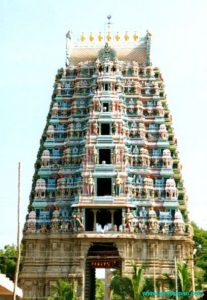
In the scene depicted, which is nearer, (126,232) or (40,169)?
(126,232)

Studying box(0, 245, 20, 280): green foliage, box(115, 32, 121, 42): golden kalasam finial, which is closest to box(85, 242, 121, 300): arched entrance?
box(0, 245, 20, 280): green foliage

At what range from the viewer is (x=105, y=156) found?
61.4 m

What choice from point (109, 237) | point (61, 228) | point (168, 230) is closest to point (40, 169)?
A: point (61, 228)

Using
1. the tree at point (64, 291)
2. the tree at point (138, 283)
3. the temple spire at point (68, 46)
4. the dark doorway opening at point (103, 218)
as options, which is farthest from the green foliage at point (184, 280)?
the temple spire at point (68, 46)

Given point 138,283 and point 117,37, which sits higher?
point 117,37

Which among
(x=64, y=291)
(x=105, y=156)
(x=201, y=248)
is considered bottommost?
(x=64, y=291)

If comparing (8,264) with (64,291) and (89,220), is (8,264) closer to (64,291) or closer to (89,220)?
(89,220)

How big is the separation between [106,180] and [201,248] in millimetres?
22196

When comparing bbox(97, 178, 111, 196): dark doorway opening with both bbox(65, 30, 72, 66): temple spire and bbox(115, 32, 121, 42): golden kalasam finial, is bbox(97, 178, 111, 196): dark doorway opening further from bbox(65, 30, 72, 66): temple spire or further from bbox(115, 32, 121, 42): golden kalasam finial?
bbox(115, 32, 121, 42): golden kalasam finial

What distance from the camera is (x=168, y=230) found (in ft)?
182

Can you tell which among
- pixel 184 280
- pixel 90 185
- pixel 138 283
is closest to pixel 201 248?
pixel 90 185

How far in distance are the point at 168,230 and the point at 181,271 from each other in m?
8.83

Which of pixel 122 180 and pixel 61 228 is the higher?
pixel 122 180

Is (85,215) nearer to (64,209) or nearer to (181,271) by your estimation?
(64,209)
